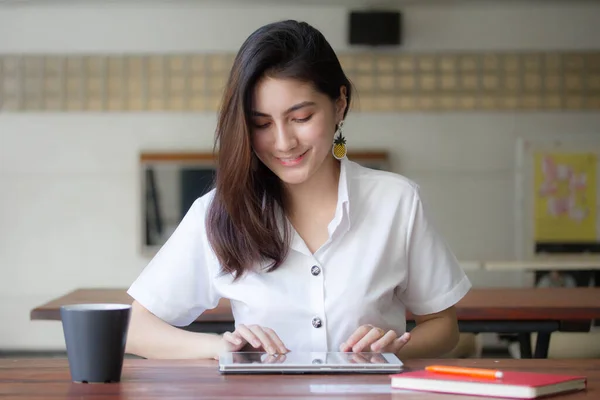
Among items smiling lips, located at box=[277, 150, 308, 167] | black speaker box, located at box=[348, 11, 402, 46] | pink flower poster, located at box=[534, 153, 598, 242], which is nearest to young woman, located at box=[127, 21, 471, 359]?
smiling lips, located at box=[277, 150, 308, 167]

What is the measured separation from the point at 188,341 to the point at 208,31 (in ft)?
17.6

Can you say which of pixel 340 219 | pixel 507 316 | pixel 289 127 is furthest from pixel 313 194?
pixel 507 316

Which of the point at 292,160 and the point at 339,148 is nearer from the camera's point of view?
the point at 292,160

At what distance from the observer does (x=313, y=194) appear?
1857 millimetres

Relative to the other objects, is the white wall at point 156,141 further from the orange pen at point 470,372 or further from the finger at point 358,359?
the orange pen at point 470,372

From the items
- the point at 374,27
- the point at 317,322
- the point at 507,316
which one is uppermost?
the point at 374,27

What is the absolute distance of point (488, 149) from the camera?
6891 millimetres

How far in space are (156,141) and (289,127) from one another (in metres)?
5.32

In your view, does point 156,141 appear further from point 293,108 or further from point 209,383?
point 209,383

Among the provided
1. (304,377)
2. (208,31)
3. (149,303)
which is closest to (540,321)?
(149,303)

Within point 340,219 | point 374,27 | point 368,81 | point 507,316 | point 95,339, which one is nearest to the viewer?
point 95,339

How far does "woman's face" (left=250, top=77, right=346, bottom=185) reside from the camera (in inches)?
66.0

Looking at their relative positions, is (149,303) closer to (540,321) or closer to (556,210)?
(540,321)

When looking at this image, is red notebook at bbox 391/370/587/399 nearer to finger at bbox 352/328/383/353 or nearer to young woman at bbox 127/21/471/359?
finger at bbox 352/328/383/353
